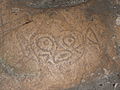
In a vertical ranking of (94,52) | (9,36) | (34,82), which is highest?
(9,36)

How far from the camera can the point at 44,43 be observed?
1860 mm

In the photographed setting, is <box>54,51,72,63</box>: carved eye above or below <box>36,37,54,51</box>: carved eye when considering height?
below

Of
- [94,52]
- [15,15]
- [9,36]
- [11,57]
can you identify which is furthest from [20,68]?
[94,52]

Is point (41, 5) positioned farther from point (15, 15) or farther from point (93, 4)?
point (93, 4)

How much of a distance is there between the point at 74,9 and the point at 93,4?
15 cm

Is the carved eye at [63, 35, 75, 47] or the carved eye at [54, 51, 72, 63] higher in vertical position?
the carved eye at [63, 35, 75, 47]

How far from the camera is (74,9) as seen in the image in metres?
1.96

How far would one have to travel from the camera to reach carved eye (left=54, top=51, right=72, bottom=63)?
1.85 meters

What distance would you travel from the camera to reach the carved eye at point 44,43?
186 cm

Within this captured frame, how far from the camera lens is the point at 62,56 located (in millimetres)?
1857

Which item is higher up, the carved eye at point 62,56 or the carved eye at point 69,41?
the carved eye at point 69,41

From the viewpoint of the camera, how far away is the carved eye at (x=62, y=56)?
1854mm

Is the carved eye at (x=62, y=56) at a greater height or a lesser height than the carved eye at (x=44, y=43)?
lesser

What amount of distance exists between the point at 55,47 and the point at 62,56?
76 mm
